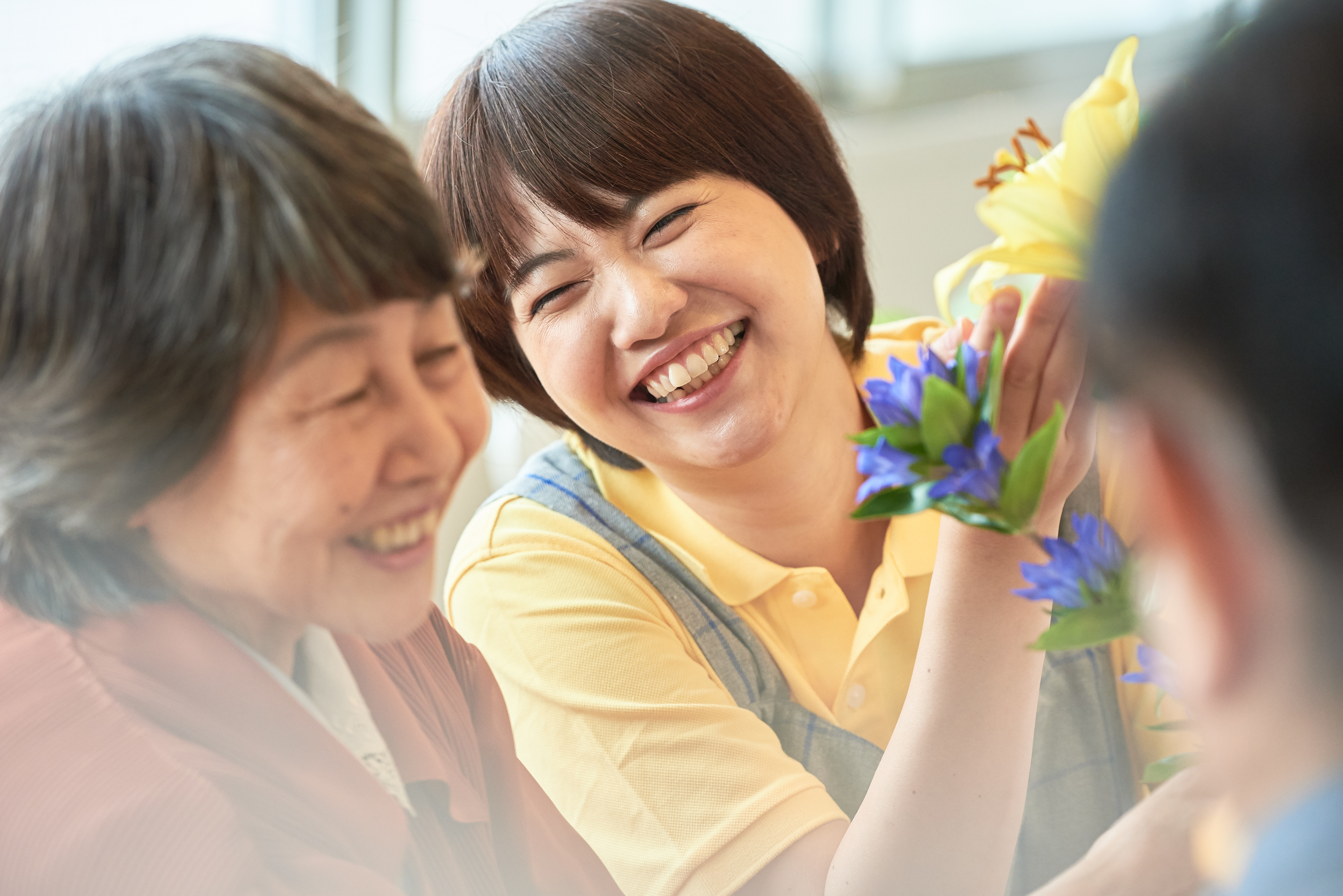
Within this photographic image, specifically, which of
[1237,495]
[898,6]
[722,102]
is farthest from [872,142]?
[1237,495]

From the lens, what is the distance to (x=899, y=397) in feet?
1.54

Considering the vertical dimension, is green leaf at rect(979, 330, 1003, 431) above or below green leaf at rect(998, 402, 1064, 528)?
above

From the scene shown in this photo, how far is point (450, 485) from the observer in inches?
17.4

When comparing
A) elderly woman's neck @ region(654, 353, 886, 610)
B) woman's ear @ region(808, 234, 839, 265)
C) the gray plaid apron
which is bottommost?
the gray plaid apron

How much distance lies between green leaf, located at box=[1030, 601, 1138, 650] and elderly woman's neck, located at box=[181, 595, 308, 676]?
0.31 metres

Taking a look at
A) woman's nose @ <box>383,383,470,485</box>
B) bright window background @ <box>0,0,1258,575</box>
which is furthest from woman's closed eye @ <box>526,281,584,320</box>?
woman's nose @ <box>383,383,470,485</box>

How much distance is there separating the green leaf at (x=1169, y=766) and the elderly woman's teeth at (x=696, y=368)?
12.7 inches

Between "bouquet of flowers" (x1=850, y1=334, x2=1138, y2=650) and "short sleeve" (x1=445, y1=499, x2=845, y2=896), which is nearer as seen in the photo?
"bouquet of flowers" (x1=850, y1=334, x2=1138, y2=650)

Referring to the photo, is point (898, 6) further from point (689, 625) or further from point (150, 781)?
point (150, 781)

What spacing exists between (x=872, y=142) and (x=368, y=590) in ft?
5.03

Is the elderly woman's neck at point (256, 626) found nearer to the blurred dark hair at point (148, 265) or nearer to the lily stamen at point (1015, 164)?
the blurred dark hair at point (148, 265)

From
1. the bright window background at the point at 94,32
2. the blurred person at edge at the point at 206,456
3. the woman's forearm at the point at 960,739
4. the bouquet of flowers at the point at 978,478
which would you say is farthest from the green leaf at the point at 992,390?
the bright window background at the point at 94,32

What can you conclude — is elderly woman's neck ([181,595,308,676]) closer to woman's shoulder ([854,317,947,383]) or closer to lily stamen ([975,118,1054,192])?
lily stamen ([975,118,1054,192])

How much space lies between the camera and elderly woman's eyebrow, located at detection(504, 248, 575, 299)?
2.02 ft
